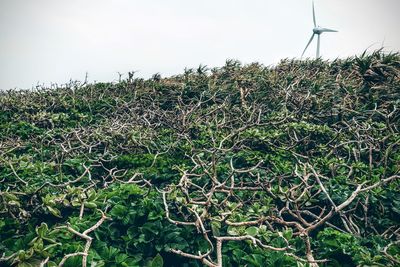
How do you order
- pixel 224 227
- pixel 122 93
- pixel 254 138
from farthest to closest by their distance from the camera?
pixel 122 93 < pixel 254 138 < pixel 224 227

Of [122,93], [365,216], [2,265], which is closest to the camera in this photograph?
[2,265]

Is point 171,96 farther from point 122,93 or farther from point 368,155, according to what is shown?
point 368,155

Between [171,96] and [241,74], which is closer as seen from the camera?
[171,96]

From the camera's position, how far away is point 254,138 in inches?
233

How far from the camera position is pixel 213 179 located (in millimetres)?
3486

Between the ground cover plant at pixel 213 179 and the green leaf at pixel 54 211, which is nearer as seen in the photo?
the ground cover plant at pixel 213 179

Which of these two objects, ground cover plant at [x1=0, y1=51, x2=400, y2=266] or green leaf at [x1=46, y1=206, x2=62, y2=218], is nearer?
ground cover plant at [x1=0, y1=51, x2=400, y2=266]

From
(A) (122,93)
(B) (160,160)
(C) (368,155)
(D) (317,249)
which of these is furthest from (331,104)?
(A) (122,93)

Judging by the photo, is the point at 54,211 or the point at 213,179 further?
the point at 213,179

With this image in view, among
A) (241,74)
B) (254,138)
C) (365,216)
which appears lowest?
(365,216)

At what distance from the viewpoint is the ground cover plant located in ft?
9.04

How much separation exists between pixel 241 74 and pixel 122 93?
13.6 feet

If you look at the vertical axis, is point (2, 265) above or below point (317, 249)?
above

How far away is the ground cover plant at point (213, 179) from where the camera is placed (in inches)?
108
